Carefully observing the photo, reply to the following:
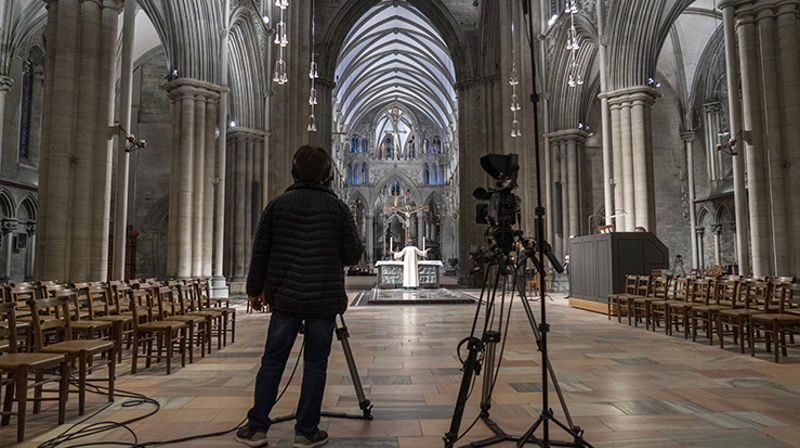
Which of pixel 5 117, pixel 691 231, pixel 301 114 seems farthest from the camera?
pixel 691 231

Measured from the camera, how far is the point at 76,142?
7.22 meters

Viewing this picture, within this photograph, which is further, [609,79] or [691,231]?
[691,231]

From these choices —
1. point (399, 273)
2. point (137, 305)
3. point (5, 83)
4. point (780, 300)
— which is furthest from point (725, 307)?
point (5, 83)

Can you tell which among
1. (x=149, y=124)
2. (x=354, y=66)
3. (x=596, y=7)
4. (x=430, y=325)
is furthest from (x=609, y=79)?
(x=354, y=66)

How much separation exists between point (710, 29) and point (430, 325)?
19113mm

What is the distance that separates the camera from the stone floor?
2.57m

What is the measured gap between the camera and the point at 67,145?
7121mm

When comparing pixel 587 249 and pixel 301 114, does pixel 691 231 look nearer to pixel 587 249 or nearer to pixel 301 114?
pixel 587 249

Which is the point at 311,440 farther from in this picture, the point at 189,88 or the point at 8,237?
the point at 8,237

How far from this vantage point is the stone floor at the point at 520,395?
257 cm

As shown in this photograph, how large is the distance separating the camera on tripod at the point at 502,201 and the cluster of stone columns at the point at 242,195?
14115 mm

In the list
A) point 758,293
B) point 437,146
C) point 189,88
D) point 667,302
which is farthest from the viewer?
point 437,146

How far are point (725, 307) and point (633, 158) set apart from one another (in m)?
7.50

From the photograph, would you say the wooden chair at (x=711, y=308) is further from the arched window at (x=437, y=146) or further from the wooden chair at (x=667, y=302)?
the arched window at (x=437, y=146)
